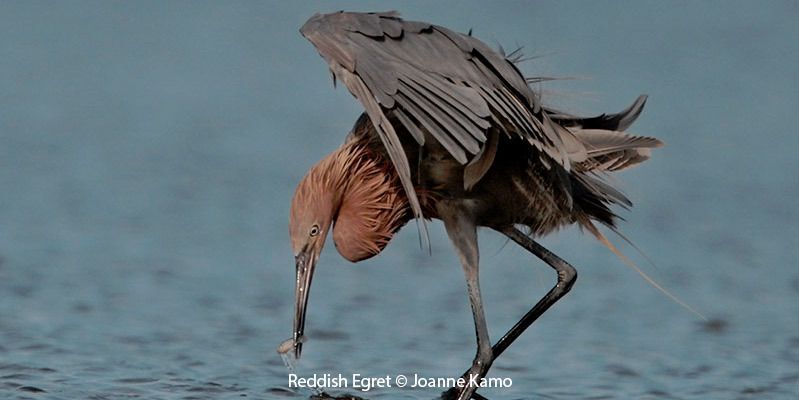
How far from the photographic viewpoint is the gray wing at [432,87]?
622 centimetres

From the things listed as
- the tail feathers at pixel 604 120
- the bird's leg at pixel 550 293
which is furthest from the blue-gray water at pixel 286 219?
Result: the bird's leg at pixel 550 293

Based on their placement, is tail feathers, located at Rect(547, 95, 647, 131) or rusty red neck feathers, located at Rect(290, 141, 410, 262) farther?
tail feathers, located at Rect(547, 95, 647, 131)

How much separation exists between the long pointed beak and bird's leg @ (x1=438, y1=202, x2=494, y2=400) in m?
0.68

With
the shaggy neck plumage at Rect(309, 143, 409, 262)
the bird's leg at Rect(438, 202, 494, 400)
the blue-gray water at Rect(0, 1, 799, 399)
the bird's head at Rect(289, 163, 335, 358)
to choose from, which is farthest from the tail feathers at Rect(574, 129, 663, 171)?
the bird's head at Rect(289, 163, 335, 358)

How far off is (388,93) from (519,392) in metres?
2.05

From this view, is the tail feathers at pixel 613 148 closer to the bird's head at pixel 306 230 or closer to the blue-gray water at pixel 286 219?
the blue-gray water at pixel 286 219

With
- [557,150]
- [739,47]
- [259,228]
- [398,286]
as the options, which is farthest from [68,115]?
[557,150]

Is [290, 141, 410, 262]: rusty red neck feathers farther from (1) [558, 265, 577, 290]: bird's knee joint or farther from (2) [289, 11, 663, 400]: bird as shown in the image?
(1) [558, 265, 577, 290]: bird's knee joint

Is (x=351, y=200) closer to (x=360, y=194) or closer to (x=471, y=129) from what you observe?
(x=360, y=194)

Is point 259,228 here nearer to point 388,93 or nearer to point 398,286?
point 398,286

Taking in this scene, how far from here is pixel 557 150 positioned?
6664 millimetres

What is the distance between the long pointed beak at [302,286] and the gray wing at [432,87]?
30.0 inches

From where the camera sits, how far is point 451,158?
6.80m

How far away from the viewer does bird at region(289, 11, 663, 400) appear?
20.6ft
